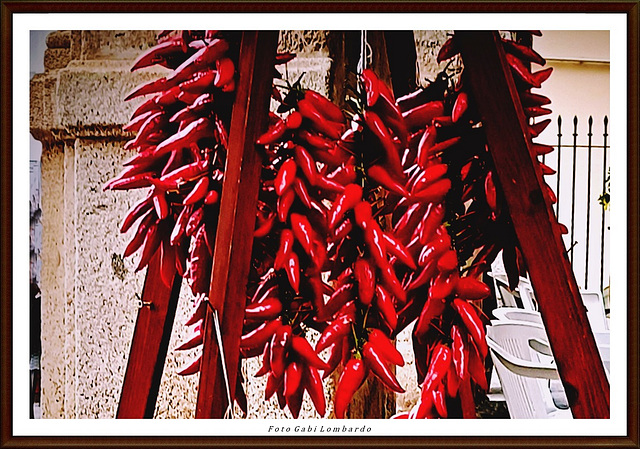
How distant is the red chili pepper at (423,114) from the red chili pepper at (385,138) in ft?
0.16

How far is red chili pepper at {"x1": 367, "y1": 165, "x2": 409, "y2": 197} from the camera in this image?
85 cm

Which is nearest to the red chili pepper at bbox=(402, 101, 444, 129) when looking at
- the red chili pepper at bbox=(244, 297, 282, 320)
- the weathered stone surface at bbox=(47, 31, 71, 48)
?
the red chili pepper at bbox=(244, 297, 282, 320)

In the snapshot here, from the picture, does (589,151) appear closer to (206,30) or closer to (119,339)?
(206,30)

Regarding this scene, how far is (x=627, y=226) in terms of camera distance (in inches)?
38.3

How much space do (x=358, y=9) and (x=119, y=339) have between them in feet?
2.17

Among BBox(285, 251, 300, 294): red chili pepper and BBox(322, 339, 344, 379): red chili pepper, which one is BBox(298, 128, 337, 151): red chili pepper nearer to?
BBox(285, 251, 300, 294): red chili pepper

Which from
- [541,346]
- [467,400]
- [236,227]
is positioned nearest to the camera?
[236,227]

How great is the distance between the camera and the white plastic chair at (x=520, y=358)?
1.01 meters

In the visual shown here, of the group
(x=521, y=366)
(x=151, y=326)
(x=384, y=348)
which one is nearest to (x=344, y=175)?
(x=384, y=348)

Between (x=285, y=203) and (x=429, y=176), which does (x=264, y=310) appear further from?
(x=429, y=176)

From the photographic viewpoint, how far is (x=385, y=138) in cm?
84

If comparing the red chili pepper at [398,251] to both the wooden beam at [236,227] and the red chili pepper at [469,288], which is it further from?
the wooden beam at [236,227]

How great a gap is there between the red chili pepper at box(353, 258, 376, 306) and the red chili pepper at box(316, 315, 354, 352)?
0.04 meters

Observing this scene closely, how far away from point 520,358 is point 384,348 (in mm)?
A: 296
